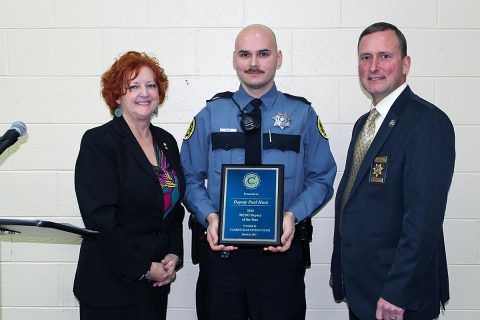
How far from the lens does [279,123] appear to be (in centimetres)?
220

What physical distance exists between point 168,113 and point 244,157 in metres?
0.75

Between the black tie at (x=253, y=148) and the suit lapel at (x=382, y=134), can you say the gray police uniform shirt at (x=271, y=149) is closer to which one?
the black tie at (x=253, y=148)

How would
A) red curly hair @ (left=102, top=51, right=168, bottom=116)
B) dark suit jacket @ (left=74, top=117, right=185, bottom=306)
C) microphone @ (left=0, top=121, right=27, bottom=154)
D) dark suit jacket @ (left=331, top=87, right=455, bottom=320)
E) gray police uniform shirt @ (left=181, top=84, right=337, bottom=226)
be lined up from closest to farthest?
1. microphone @ (left=0, top=121, right=27, bottom=154)
2. dark suit jacket @ (left=331, top=87, right=455, bottom=320)
3. dark suit jacket @ (left=74, top=117, right=185, bottom=306)
4. red curly hair @ (left=102, top=51, right=168, bottom=116)
5. gray police uniform shirt @ (left=181, top=84, right=337, bottom=226)

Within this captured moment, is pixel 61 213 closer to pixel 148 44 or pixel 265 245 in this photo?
pixel 148 44

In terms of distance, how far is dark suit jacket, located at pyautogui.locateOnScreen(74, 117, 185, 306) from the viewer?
6.35 feet

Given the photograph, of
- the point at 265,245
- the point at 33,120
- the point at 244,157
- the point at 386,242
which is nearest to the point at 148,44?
the point at 33,120

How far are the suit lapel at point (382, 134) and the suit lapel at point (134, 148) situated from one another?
2.93ft

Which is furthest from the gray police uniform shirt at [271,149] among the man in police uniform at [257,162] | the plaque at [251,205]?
the plaque at [251,205]

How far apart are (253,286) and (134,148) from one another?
33.0 inches

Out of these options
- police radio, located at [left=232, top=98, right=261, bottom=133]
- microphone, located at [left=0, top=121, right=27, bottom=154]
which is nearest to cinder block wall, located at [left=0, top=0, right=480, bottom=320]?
police radio, located at [left=232, top=98, right=261, bottom=133]

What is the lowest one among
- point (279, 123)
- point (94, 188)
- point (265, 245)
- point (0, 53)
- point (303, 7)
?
point (265, 245)

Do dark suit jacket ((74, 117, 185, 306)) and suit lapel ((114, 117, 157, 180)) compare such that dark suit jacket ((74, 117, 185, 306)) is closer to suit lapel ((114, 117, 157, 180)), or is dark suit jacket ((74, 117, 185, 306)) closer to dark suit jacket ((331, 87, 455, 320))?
suit lapel ((114, 117, 157, 180))

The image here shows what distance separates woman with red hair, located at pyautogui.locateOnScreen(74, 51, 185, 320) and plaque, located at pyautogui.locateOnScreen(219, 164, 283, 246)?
0.91 feet

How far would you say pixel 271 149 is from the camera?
2180 millimetres
